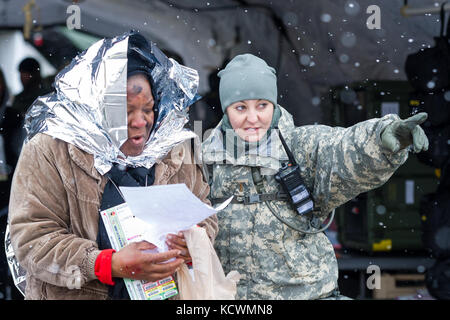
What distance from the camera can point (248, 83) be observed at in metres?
2.24

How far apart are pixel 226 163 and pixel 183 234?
1.86 feet

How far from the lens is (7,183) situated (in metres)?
3.52

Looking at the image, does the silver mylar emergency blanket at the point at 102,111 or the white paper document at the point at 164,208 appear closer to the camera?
the white paper document at the point at 164,208

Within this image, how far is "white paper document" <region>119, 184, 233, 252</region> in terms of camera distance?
61.6 inches

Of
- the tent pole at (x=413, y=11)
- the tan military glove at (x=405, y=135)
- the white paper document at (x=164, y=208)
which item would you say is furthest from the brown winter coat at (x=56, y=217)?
the tent pole at (x=413, y=11)

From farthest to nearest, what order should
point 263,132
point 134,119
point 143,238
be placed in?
point 263,132
point 134,119
point 143,238

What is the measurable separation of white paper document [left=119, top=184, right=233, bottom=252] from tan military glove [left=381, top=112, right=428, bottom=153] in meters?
0.63

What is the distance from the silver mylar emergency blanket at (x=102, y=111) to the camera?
1.78 m

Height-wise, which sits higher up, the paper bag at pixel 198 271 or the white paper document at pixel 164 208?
the white paper document at pixel 164 208

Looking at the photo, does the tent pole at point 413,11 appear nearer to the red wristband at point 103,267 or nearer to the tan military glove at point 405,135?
the tan military glove at point 405,135

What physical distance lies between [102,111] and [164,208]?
1.38 feet

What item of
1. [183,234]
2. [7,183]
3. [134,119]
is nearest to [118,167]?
[134,119]

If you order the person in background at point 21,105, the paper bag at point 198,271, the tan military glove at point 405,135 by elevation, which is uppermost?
the person in background at point 21,105

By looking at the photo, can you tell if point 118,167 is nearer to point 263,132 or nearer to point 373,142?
point 263,132
